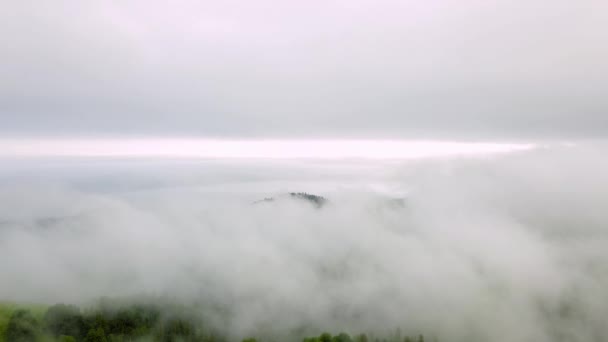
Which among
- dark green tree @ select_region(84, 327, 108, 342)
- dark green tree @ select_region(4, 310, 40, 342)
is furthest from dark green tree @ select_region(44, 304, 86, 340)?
dark green tree @ select_region(4, 310, 40, 342)

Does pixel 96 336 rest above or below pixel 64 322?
below

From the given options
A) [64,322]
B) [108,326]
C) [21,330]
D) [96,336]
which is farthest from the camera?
[108,326]

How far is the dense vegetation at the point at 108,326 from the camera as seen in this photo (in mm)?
76312

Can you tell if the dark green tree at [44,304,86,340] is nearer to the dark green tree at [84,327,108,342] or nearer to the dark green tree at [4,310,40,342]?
the dark green tree at [84,327,108,342]

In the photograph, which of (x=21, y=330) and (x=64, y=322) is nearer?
(x=21, y=330)

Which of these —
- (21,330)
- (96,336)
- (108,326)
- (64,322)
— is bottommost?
(108,326)

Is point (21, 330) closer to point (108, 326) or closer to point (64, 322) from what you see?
point (64, 322)

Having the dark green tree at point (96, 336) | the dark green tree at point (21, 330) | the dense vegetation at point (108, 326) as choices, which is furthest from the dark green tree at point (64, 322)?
the dark green tree at point (21, 330)

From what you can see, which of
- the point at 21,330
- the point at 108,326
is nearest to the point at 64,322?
the point at 108,326

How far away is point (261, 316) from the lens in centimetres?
13925

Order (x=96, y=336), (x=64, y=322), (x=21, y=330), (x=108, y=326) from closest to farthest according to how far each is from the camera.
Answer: (x=21, y=330), (x=96, y=336), (x=64, y=322), (x=108, y=326)

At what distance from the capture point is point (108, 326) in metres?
92.4

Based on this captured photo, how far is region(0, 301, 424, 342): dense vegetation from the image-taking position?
76.3 meters

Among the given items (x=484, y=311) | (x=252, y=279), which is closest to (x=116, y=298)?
(x=252, y=279)
